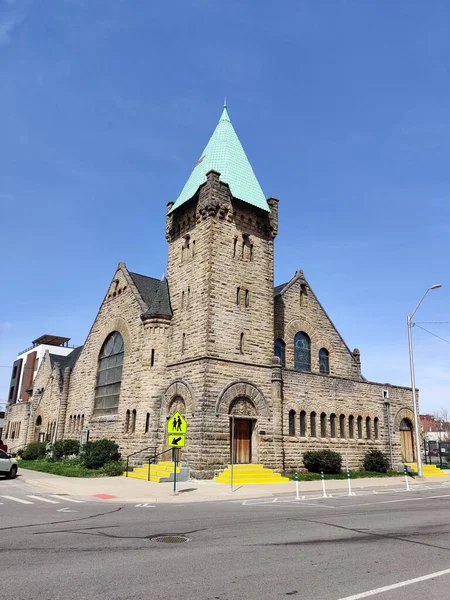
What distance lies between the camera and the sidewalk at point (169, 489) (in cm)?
1661

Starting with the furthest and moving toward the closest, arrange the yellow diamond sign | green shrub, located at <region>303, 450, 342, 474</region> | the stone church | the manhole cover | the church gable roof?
1. the church gable roof
2. green shrub, located at <region>303, 450, 342, 474</region>
3. the stone church
4. the yellow diamond sign
5. the manhole cover

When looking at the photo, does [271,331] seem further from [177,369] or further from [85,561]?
[85,561]

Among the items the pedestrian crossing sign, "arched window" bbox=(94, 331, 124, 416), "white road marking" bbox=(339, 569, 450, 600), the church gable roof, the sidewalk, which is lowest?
the sidewalk

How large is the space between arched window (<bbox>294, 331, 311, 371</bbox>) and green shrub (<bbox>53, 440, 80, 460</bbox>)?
16.3 metres

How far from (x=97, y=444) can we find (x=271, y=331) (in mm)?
12246

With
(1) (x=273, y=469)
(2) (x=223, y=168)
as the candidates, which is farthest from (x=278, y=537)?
(2) (x=223, y=168)

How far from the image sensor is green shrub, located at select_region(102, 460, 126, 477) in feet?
81.7

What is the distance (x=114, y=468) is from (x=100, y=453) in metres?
1.96

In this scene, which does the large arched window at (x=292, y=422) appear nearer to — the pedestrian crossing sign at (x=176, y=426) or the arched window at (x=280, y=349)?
the arched window at (x=280, y=349)

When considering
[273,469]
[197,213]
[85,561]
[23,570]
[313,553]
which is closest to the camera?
[23,570]

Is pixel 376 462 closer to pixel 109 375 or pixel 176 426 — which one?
pixel 176 426

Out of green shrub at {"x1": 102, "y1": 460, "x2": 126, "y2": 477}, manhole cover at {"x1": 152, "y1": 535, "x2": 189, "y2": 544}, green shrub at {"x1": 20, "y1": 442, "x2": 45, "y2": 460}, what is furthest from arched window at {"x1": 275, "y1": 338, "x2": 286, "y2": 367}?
manhole cover at {"x1": 152, "y1": 535, "x2": 189, "y2": 544}

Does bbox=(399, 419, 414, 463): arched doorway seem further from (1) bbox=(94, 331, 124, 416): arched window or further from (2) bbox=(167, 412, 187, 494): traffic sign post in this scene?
(2) bbox=(167, 412, 187, 494): traffic sign post

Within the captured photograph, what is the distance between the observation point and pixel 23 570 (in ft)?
21.2
